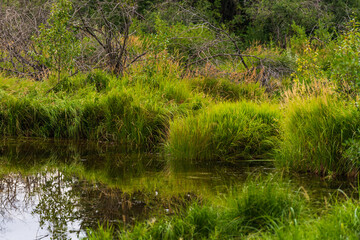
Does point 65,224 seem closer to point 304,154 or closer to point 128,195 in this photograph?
point 128,195

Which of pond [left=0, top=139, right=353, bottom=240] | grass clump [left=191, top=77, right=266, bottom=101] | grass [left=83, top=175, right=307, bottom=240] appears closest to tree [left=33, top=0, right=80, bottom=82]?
pond [left=0, top=139, right=353, bottom=240]

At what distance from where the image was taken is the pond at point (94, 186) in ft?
14.0

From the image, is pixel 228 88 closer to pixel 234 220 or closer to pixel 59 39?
pixel 59 39

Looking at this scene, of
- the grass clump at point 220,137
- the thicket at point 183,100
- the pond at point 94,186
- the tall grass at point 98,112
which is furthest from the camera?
the tall grass at point 98,112

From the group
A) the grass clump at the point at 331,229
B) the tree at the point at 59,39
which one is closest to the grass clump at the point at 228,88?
the tree at the point at 59,39

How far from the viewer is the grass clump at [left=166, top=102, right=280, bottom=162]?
6836mm

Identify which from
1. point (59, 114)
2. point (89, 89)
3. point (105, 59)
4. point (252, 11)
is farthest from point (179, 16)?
point (59, 114)

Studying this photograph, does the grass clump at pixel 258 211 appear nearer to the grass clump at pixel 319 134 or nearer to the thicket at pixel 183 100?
the thicket at pixel 183 100

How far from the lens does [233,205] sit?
3.96m

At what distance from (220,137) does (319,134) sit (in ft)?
5.15

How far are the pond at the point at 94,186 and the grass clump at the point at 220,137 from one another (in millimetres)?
298

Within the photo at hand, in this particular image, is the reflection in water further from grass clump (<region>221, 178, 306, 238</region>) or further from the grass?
grass clump (<region>221, 178, 306, 238</region>)

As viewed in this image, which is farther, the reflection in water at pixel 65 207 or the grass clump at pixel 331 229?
the reflection in water at pixel 65 207

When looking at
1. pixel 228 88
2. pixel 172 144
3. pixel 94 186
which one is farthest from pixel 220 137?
→ pixel 228 88
